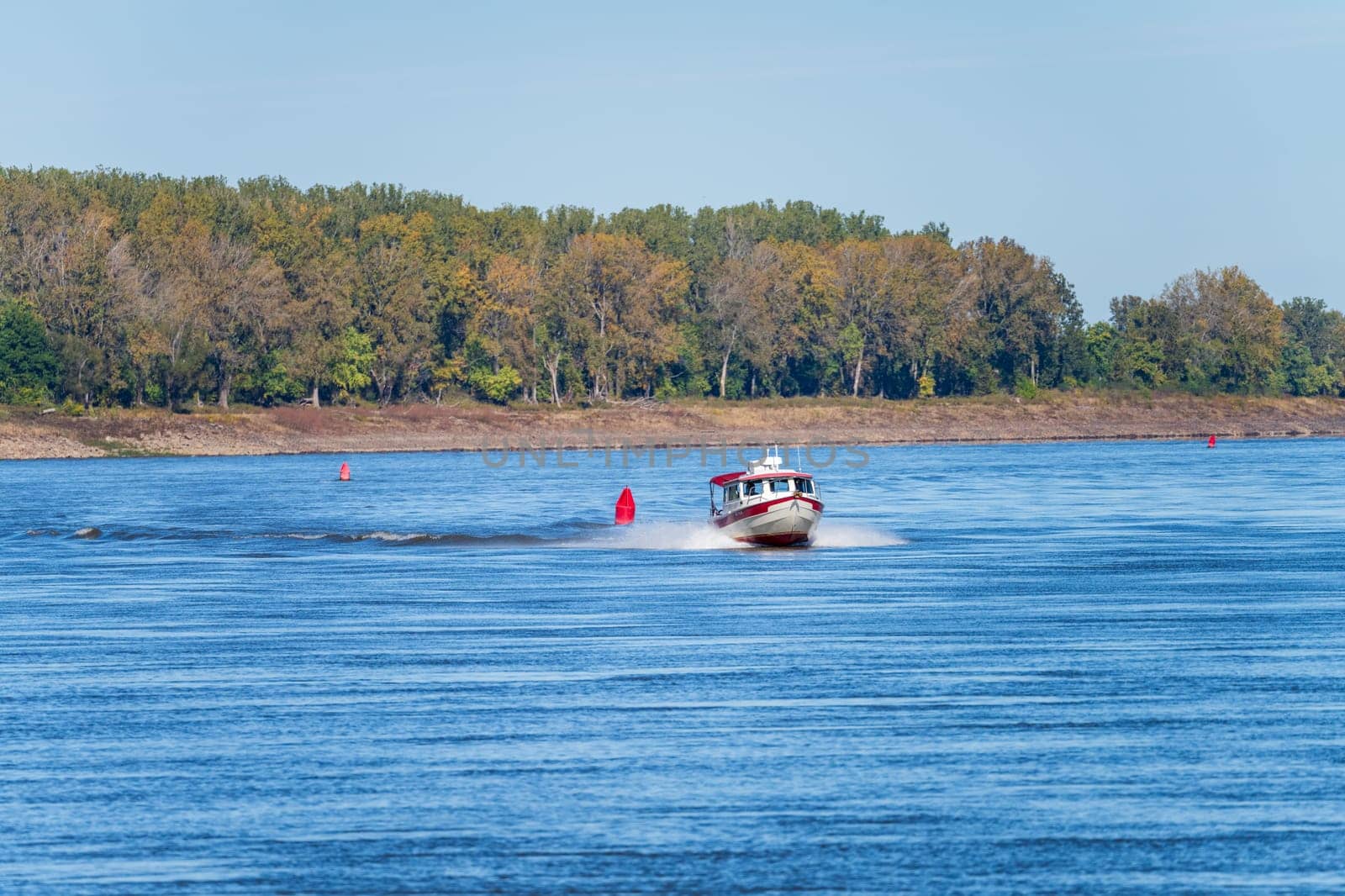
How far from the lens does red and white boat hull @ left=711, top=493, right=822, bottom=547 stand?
197 feet

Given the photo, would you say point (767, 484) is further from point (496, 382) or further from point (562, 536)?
point (496, 382)

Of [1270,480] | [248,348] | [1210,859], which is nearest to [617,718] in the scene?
[1210,859]

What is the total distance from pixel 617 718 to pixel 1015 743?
5960 millimetres

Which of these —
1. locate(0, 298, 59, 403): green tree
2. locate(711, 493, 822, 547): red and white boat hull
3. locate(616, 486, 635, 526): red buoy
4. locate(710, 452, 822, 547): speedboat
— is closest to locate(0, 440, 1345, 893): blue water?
locate(711, 493, 822, 547): red and white boat hull

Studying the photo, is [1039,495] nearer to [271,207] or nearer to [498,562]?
[498,562]

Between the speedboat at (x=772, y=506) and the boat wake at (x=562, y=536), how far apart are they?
0.82 metres

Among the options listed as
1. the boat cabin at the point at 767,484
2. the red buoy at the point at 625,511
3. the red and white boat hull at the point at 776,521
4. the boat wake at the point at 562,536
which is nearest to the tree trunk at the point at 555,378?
the red buoy at the point at 625,511

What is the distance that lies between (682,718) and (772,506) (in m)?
33.0

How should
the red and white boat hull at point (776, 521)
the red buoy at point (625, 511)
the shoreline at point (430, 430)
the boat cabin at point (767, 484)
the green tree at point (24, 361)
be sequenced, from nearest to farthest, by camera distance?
the red and white boat hull at point (776, 521)
the boat cabin at point (767, 484)
the red buoy at point (625, 511)
the shoreline at point (430, 430)
the green tree at point (24, 361)

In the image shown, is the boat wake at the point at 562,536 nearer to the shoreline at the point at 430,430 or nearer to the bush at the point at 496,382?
the shoreline at the point at 430,430

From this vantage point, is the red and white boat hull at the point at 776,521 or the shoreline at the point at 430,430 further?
the shoreline at the point at 430,430

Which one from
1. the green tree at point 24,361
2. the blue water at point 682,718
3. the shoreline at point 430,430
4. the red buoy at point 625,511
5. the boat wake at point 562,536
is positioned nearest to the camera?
the blue water at point 682,718

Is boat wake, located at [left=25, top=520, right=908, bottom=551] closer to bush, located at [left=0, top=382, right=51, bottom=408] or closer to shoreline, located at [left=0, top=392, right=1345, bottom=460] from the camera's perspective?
shoreline, located at [left=0, top=392, right=1345, bottom=460]

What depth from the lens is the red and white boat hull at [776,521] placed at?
60.1 metres
